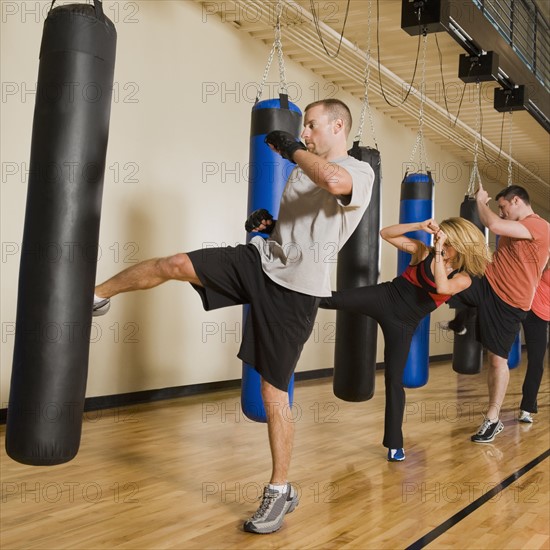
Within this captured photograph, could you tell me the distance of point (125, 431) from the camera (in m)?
3.88

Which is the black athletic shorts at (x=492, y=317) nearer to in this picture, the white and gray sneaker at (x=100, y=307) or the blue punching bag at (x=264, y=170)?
the blue punching bag at (x=264, y=170)

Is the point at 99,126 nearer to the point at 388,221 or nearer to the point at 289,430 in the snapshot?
the point at 289,430

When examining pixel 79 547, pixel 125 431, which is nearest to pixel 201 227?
pixel 125 431

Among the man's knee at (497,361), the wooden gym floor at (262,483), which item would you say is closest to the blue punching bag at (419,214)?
the wooden gym floor at (262,483)

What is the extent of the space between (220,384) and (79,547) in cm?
370

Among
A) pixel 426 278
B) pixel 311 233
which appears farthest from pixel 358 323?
pixel 311 233

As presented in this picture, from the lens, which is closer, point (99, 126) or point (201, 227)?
point (99, 126)

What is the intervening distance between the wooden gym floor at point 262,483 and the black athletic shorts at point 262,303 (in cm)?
56

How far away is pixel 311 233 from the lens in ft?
7.79

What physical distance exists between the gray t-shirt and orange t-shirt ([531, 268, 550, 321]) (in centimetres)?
275

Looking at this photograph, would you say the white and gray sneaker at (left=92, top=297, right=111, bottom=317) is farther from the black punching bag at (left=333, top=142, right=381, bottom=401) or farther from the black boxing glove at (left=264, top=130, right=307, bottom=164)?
the black punching bag at (left=333, top=142, right=381, bottom=401)

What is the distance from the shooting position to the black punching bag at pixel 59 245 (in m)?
1.71

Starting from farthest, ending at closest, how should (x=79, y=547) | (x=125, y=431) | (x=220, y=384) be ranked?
(x=220, y=384), (x=125, y=431), (x=79, y=547)

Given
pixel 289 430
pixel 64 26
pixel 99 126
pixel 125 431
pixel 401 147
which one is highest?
pixel 401 147
